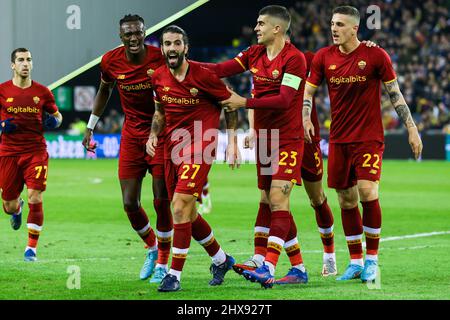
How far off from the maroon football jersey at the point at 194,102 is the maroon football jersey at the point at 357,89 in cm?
115

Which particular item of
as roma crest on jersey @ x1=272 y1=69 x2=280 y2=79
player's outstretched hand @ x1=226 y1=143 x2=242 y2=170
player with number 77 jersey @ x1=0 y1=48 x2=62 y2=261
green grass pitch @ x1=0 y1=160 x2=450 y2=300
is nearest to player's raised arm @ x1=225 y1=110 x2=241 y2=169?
player's outstretched hand @ x1=226 y1=143 x2=242 y2=170

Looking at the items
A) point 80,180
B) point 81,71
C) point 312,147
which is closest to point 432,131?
point 80,180

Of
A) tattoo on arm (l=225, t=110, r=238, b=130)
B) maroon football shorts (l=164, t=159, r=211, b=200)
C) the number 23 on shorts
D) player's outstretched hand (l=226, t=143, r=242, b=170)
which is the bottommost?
maroon football shorts (l=164, t=159, r=211, b=200)

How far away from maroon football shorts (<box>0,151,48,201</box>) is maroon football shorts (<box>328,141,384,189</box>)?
3.66 meters

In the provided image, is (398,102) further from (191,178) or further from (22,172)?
(22,172)

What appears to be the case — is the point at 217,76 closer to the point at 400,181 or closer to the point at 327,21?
the point at 400,181

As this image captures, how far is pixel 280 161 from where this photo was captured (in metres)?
7.72

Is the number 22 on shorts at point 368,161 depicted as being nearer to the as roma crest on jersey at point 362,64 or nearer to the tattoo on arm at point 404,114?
the tattoo on arm at point 404,114

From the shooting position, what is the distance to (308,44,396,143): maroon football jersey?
25.9 feet

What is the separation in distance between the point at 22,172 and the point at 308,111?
399 centimetres

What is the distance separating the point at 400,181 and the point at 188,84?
635 inches

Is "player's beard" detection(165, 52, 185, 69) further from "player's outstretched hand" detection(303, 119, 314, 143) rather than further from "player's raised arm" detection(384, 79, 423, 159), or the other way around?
"player's raised arm" detection(384, 79, 423, 159)

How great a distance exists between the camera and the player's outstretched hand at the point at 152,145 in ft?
25.6

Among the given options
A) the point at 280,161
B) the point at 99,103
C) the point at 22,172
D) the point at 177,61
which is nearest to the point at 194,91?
the point at 177,61
